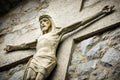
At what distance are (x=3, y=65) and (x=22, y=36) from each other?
0.58 metres

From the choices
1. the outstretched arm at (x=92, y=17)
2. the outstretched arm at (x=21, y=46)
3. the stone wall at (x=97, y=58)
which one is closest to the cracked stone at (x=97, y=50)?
the stone wall at (x=97, y=58)

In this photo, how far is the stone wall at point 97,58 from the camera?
2539 mm

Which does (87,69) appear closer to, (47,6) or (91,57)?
(91,57)

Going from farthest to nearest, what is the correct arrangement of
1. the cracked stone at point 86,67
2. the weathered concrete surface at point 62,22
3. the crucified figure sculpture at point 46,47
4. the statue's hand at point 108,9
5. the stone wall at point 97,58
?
the statue's hand at point 108,9 < the weathered concrete surface at point 62,22 < the crucified figure sculpture at point 46,47 < the cracked stone at point 86,67 < the stone wall at point 97,58

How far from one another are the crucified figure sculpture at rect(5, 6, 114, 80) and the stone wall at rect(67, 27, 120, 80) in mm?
248

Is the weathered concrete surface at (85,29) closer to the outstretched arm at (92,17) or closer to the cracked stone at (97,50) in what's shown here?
the outstretched arm at (92,17)

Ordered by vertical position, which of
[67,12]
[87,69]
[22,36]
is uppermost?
[67,12]

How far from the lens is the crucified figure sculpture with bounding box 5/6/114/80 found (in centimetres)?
278

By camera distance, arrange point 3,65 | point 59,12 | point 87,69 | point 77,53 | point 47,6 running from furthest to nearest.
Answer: point 47,6 → point 59,12 → point 3,65 → point 77,53 → point 87,69

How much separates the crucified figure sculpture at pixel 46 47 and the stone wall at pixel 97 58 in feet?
0.81

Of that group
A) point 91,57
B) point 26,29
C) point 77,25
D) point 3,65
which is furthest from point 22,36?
point 91,57

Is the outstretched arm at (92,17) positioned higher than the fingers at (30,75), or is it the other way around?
the outstretched arm at (92,17)

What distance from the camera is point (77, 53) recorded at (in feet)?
9.75

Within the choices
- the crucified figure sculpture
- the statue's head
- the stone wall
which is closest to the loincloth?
the crucified figure sculpture
